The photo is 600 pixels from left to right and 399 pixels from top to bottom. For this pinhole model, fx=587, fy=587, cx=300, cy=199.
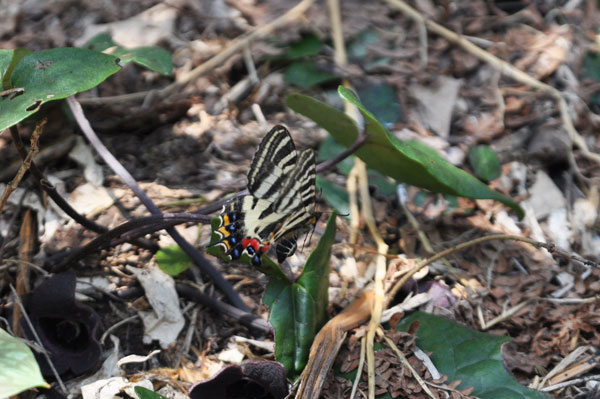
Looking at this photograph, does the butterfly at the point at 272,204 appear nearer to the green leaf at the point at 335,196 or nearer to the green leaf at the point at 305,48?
the green leaf at the point at 335,196

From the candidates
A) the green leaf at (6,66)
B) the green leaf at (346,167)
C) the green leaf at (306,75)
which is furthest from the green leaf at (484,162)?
the green leaf at (6,66)

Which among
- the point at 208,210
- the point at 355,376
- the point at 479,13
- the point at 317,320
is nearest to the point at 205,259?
the point at 208,210

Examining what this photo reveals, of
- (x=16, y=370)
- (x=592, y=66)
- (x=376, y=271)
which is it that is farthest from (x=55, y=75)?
(x=592, y=66)

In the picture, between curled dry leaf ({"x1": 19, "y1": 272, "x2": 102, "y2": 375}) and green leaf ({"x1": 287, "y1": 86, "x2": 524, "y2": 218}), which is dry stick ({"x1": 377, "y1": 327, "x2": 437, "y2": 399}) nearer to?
green leaf ({"x1": 287, "y1": 86, "x2": 524, "y2": 218})

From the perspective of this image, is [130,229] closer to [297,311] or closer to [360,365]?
[297,311]

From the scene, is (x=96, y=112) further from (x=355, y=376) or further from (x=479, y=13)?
(x=479, y=13)
